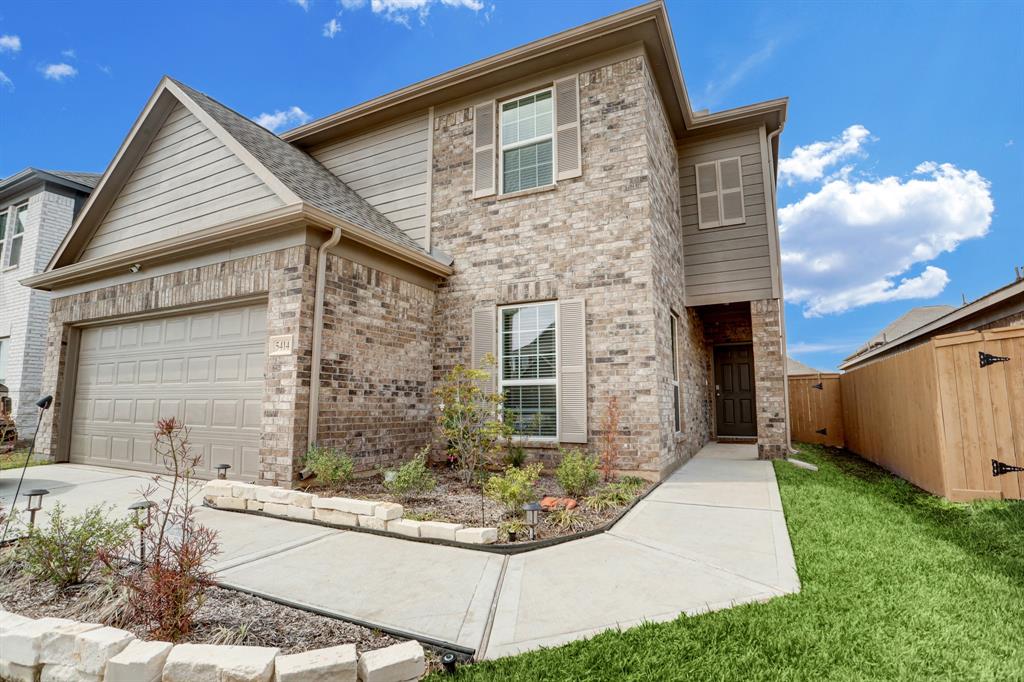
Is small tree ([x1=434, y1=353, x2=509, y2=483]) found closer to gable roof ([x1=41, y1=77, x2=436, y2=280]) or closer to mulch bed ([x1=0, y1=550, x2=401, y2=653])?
gable roof ([x1=41, y1=77, x2=436, y2=280])

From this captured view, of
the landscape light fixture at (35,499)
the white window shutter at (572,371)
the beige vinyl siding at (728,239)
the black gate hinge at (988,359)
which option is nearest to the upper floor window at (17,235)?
the landscape light fixture at (35,499)

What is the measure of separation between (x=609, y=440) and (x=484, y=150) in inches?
193

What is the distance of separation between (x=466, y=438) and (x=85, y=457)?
6.66 m

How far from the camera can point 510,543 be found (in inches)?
148

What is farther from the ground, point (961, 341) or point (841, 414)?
point (961, 341)

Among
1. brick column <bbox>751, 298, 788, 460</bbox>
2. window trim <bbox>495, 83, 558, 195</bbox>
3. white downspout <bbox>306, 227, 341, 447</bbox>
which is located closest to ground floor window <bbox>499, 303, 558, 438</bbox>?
window trim <bbox>495, 83, 558, 195</bbox>

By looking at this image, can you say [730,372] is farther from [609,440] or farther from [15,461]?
[15,461]

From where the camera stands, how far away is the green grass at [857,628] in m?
2.12

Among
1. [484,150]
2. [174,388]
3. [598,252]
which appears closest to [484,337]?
[598,252]

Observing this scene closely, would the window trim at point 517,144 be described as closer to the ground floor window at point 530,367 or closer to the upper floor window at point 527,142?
the upper floor window at point 527,142

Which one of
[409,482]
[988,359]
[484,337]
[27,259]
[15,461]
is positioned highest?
[27,259]

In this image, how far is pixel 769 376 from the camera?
871 cm

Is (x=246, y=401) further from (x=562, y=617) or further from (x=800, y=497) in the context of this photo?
(x=800, y=497)

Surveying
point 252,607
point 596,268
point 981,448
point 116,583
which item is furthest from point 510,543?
point 981,448
